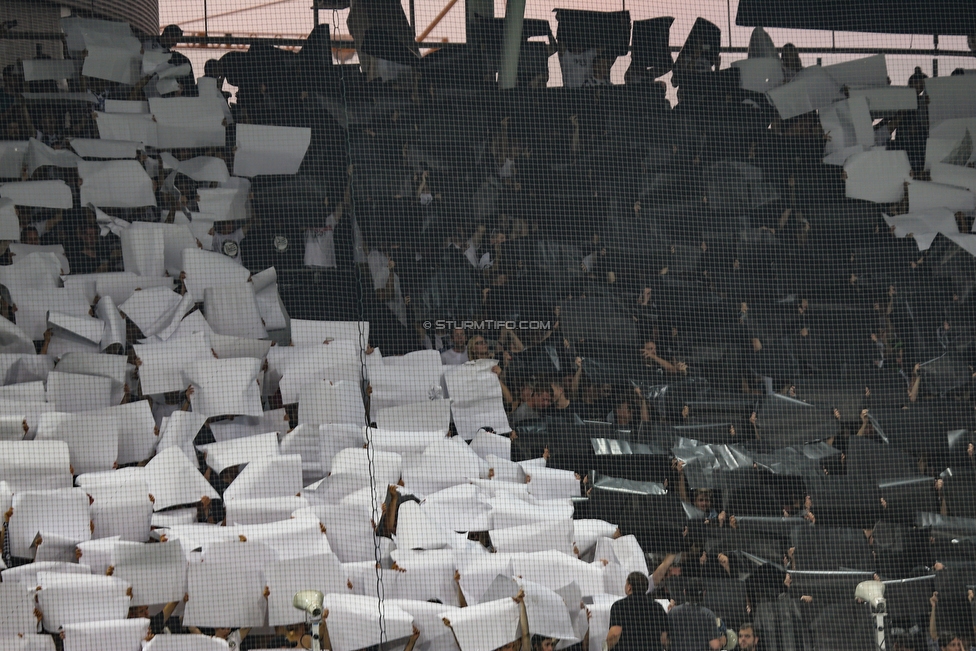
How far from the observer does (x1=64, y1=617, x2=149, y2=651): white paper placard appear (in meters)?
3.88

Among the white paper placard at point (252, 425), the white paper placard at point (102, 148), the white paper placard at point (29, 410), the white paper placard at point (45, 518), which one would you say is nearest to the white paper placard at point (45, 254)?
the white paper placard at point (102, 148)

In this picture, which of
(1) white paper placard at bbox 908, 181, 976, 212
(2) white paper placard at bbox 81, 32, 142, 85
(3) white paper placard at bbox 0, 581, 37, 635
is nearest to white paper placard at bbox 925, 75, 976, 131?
(1) white paper placard at bbox 908, 181, 976, 212

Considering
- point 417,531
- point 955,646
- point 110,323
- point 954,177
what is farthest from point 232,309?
point 954,177

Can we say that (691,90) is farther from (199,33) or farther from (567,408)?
(199,33)

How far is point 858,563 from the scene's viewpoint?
485cm

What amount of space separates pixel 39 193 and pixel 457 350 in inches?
91.1

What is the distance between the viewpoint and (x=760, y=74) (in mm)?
6176

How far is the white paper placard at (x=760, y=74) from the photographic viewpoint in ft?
20.2

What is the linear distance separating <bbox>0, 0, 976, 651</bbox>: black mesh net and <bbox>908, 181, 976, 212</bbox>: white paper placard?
3 centimetres

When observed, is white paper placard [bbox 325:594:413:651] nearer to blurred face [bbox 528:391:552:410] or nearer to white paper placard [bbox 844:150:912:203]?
blurred face [bbox 528:391:552:410]

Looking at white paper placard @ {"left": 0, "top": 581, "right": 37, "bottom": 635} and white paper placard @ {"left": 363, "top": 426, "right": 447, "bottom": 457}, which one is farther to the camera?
white paper placard @ {"left": 363, "top": 426, "right": 447, "bottom": 457}

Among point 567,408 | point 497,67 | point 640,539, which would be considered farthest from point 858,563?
point 497,67

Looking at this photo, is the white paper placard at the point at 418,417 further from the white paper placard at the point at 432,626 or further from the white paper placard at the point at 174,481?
the white paper placard at the point at 432,626

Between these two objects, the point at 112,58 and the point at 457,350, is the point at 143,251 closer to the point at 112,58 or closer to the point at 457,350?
the point at 112,58
